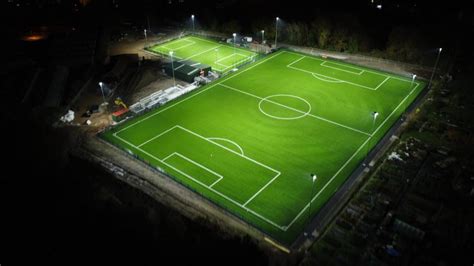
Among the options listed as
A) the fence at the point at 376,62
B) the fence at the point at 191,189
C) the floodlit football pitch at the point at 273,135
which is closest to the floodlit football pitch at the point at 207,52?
the floodlit football pitch at the point at 273,135

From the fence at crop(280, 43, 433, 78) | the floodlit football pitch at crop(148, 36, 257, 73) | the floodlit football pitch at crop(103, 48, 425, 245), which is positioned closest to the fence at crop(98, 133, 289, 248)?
the floodlit football pitch at crop(103, 48, 425, 245)

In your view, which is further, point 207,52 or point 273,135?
point 207,52

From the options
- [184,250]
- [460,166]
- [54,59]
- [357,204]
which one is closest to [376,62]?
[460,166]

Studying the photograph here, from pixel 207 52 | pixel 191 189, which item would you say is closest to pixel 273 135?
pixel 191 189

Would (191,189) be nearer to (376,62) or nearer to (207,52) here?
(207,52)

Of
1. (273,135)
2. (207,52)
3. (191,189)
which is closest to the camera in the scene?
(191,189)

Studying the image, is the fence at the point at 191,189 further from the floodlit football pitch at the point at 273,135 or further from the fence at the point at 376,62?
the fence at the point at 376,62

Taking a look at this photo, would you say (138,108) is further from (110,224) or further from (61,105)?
(110,224)
